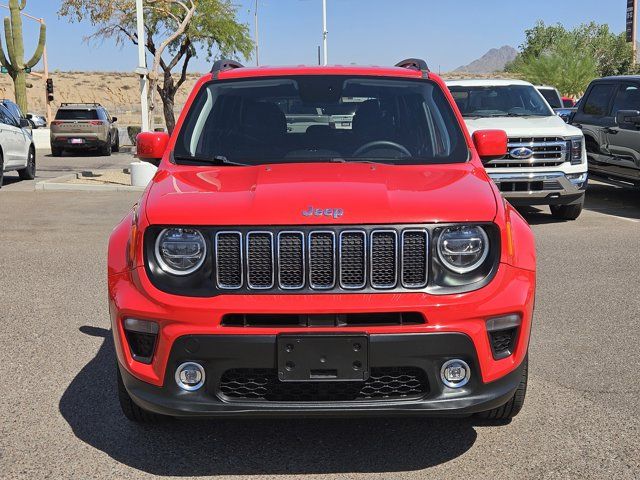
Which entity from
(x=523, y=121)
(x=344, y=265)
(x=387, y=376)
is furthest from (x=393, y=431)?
(x=523, y=121)

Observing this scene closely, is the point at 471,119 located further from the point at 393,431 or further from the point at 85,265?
the point at 393,431

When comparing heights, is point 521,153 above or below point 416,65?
below

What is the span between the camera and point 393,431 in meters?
4.09

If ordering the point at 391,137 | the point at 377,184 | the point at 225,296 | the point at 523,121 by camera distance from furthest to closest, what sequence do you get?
the point at 523,121 → the point at 391,137 → the point at 377,184 → the point at 225,296

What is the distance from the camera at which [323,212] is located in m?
3.45

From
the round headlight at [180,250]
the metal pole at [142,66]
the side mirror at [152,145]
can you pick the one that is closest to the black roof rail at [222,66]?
the side mirror at [152,145]

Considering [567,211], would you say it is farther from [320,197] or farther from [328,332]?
[328,332]

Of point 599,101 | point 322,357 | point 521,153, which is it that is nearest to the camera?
point 322,357

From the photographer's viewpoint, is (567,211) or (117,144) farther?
(117,144)

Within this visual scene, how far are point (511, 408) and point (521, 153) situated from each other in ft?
24.6

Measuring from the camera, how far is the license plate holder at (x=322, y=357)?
3283 mm

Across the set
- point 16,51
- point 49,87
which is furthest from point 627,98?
point 49,87

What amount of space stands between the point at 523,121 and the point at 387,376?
8867 mm

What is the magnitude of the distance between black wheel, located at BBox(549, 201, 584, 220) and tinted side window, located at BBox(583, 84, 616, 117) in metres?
2.27
